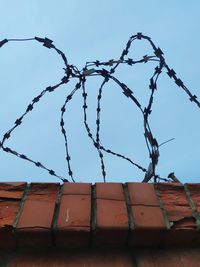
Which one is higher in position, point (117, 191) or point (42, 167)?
point (42, 167)

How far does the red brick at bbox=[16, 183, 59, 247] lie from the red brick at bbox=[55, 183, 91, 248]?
0.12 ft

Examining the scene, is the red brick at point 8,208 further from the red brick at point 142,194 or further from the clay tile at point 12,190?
the red brick at point 142,194

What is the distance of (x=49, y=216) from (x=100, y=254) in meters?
0.23

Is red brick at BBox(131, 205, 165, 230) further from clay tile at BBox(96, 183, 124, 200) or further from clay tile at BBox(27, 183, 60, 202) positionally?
clay tile at BBox(27, 183, 60, 202)

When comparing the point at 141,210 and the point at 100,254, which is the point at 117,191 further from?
the point at 100,254

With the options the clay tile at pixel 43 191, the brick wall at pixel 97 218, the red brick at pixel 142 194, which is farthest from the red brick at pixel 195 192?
the clay tile at pixel 43 191

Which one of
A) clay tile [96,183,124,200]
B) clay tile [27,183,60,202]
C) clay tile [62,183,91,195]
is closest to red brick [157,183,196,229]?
clay tile [96,183,124,200]

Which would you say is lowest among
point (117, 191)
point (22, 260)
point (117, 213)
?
point (22, 260)

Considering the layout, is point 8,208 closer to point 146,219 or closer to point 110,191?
point 110,191

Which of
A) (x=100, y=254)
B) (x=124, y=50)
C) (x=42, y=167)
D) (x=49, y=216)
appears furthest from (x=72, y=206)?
(x=124, y=50)

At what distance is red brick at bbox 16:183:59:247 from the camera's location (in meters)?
1.56

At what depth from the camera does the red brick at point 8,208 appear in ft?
5.20

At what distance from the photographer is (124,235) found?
1.58 m

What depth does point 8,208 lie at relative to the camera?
5.52ft
